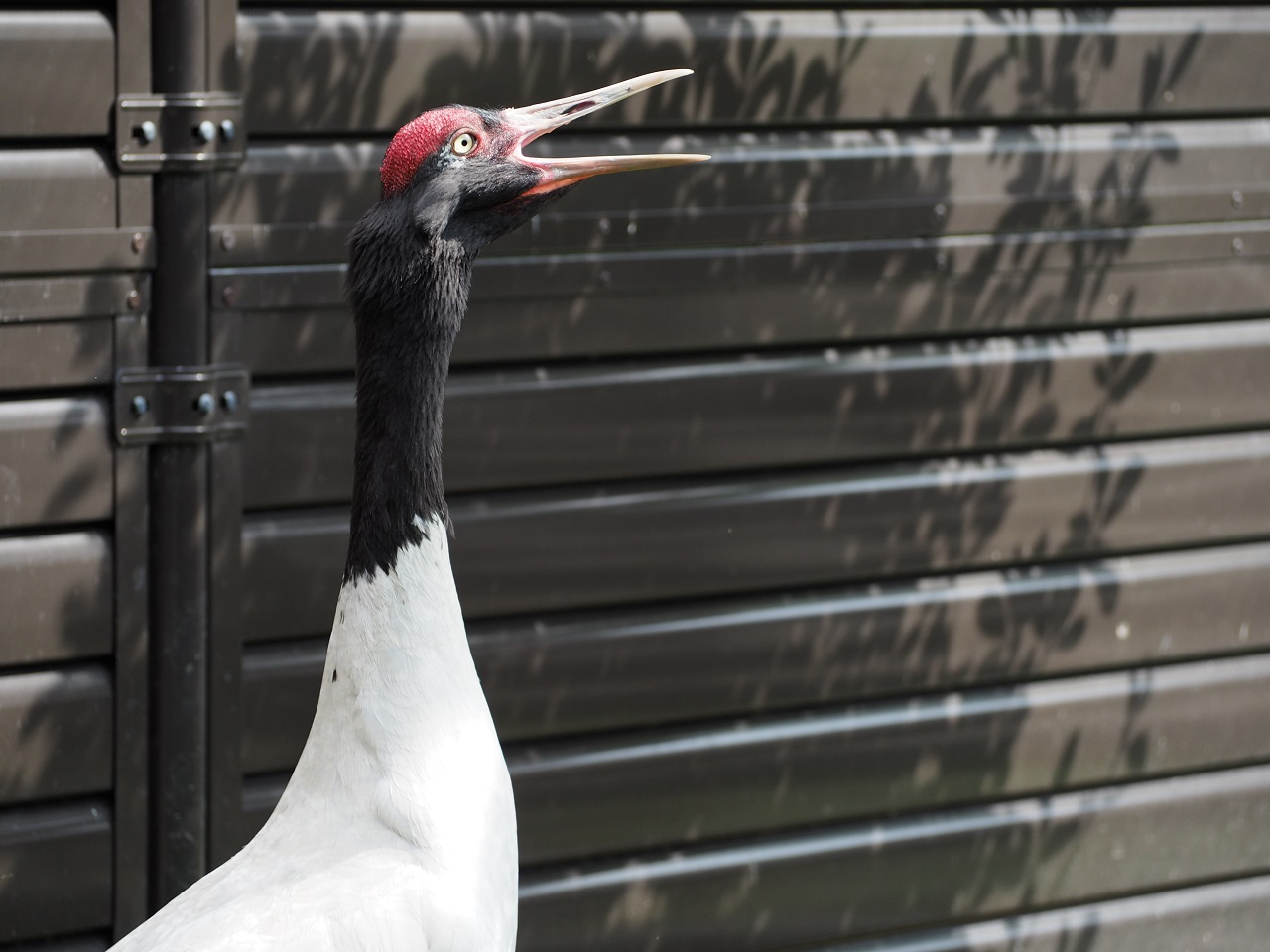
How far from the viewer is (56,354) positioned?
3.64 meters

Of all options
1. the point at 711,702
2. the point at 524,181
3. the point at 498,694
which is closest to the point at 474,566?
the point at 498,694

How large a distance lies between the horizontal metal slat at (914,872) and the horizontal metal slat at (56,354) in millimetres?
1629

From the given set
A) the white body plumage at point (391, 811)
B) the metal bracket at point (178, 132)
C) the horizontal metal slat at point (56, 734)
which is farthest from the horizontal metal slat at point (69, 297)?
the white body plumage at point (391, 811)

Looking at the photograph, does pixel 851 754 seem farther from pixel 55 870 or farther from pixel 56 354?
pixel 56 354

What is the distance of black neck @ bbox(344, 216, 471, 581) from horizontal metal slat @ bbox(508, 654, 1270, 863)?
1358 millimetres

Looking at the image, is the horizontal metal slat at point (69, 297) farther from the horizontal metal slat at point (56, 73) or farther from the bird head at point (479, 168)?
the bird head at point (479, 168)

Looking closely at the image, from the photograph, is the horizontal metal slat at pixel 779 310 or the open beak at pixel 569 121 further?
the horizontal metal slat at pixel 779 310

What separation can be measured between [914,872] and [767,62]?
220 cm

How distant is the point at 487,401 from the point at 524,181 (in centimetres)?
116

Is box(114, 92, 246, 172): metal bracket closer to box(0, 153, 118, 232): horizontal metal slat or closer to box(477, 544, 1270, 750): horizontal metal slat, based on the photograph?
box(0, 153, 118, 232): horizontal metal slat

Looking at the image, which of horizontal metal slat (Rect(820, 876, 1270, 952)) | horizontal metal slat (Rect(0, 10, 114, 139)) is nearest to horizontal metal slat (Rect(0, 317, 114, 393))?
horizontal metal slat (Rect(0, 10, 114, 139))

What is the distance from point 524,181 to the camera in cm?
298

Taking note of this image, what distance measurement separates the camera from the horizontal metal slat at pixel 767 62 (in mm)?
3793

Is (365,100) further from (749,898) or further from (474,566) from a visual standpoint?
(749,898)
